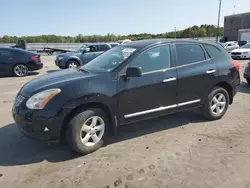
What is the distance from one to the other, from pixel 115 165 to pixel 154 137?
113 cm

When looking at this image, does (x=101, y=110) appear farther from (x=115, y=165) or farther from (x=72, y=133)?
(x=115, y=165)

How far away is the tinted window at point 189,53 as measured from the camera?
4535mm

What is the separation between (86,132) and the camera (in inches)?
145

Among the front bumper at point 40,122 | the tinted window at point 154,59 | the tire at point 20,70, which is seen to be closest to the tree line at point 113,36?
the tire at point 20,70

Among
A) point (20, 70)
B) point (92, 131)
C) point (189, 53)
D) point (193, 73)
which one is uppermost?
point (189, 53)

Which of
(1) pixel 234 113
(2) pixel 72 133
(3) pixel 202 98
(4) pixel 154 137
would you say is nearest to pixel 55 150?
(2) pixel 72 133

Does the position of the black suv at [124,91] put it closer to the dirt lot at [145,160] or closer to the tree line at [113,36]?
the dirt lot at [145,160]

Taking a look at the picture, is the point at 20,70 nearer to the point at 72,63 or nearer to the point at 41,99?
the point at 72,63

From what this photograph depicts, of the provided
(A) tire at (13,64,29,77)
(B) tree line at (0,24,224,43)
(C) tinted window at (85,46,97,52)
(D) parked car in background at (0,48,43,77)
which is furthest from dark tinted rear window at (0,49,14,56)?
(B) tree line at (0,24,224,43)

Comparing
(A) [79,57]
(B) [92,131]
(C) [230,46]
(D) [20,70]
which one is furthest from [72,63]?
(C) [230,46]

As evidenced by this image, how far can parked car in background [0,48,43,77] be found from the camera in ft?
37.0

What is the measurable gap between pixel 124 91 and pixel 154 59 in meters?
0.86

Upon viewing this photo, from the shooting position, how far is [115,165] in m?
3.39

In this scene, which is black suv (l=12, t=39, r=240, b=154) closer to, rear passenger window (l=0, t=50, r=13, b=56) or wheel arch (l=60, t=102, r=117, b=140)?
wheel arch (l=60, t=102, r=117, b=140)
